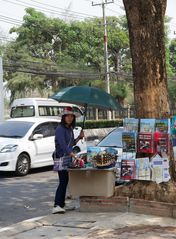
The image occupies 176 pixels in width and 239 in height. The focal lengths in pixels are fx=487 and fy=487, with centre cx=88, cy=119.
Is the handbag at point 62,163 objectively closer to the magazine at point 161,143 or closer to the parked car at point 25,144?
the magazine at point 161,143

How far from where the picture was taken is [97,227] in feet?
21.2

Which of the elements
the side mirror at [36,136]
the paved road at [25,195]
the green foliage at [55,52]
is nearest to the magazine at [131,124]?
the paved road at [25,195]

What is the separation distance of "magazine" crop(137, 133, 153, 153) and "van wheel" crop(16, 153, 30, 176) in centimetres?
606

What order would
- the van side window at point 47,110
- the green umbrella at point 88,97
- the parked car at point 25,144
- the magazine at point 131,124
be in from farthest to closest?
the van side window at point 47,110
the parked car at point 25,144
the green umbrella at point 88,97
the magazine at point 131,124

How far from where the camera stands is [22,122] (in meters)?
14.1

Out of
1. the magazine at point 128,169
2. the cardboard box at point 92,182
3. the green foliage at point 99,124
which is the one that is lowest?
the cardboard box at point 92,182

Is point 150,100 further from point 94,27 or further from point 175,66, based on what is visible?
point 175,66

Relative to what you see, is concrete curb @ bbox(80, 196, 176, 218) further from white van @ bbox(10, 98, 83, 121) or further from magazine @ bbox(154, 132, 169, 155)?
white van @ bbox(10, 98, 83, 121)

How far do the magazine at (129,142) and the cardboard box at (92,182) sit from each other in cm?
42

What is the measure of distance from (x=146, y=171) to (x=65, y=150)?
4.30 feet

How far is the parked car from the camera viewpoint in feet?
41.7

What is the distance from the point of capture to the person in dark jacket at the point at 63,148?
7.67 m

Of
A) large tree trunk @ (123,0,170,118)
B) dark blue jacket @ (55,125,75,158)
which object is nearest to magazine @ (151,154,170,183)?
large tree trunk @ (123,0,170,118)

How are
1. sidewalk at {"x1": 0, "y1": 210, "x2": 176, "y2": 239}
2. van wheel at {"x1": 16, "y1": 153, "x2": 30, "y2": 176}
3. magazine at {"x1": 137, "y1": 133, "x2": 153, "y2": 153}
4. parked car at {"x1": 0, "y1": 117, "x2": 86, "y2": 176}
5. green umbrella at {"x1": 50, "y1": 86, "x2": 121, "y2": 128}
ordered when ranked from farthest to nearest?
1. van wheel at {"x1": 16, "y1": 153, "x2": 30, "y2": 176}
2. parked car at {"x1": 0, "y1": 117, "x2": 86, "y2": 176}
3. green umbrella at {"x1": 50, "y1": 86, "x2": 121, "y2": 128}
4. magazine at {"x1": 137, "y1": 133, "x2": 153, "y2": 153}
5. sidewalk at {"x1": 0, "y1": 210, "x2": 176, "y2": 239}
